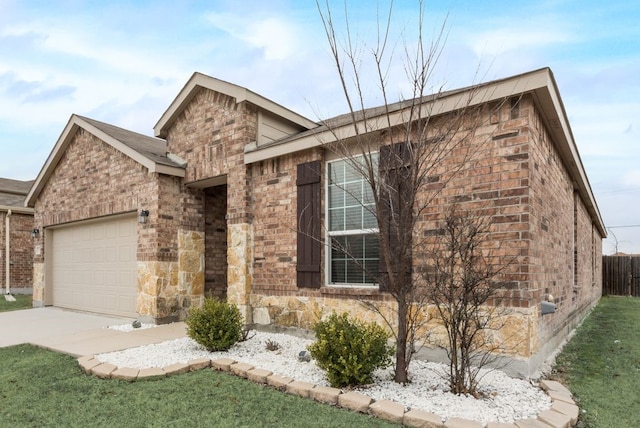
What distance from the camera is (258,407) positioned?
3.50 meters

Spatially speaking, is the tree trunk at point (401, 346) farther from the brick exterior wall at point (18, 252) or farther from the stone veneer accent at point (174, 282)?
the brick exterior wall at point (18, 252)

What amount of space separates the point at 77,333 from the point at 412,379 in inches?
239

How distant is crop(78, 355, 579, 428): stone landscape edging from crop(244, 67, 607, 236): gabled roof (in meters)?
2.50

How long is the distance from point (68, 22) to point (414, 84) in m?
7.24

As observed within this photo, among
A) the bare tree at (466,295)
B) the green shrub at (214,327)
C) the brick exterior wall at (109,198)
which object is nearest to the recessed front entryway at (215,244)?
the brick exterior wall at (109,198)

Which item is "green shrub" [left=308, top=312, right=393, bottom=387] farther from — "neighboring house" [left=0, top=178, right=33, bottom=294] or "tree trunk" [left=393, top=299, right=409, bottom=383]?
"neighboring house" [left=0, top=178, right=33, bottom=294]

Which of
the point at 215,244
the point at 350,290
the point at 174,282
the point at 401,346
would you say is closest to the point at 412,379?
the point at 401,346

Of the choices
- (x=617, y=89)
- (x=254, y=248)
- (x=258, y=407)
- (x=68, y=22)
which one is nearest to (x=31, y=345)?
(x=254, y=248)

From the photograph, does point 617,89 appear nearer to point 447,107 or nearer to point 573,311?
point 573,311

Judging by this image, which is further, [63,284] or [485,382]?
[63,284]

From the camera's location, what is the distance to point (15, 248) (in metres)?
15.1

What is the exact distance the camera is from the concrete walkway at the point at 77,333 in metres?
5.94

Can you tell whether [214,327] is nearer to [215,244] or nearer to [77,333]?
[77,333]

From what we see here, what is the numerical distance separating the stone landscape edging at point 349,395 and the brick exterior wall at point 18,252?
514 inches
